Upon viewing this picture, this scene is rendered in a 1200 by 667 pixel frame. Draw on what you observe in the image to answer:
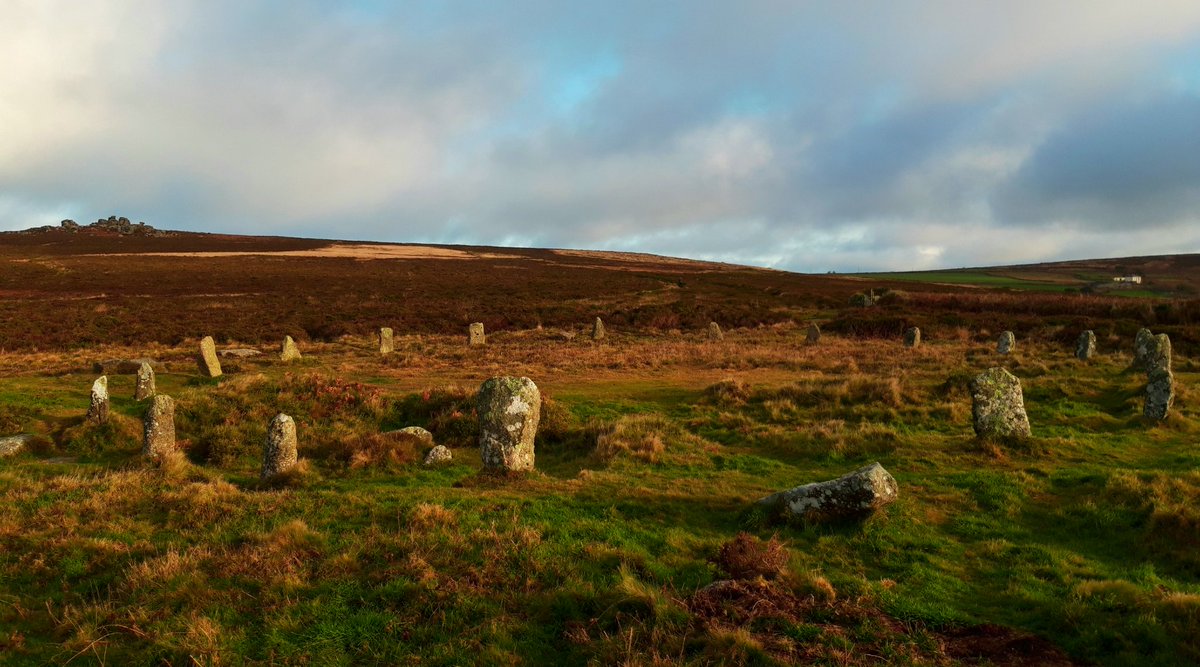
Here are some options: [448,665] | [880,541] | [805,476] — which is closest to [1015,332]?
[805,476]

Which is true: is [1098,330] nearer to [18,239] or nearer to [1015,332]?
[1015,332]

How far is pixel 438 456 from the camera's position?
1473 centimetres

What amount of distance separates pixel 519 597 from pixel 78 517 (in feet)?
24.6

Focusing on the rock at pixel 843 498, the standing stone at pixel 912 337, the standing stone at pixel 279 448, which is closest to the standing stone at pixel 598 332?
the standing stone at pixel 912 337

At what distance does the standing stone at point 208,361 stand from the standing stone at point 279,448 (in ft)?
41.9

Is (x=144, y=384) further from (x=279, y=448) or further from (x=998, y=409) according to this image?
(x=998, y=409)

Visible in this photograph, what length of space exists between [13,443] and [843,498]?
18.3m

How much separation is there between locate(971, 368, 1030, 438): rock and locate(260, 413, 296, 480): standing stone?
49.0 ft

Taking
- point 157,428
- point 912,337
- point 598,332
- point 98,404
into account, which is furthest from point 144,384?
point 912,337

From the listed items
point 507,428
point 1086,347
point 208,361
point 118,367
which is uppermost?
point 1086,347

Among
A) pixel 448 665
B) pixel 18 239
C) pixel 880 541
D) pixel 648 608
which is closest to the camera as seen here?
pixel 448 665

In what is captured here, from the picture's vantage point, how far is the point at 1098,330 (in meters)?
34.8

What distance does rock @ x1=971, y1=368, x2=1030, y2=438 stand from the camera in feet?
46.9

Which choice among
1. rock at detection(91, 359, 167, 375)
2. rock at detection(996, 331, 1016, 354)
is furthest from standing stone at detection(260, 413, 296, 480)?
rock at detection(996, 331, 1016, 354)
